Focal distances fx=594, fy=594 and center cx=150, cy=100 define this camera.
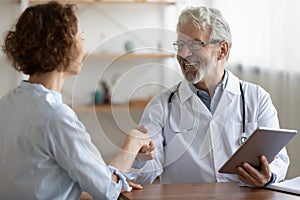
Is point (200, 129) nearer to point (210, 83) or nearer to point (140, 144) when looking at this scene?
point (210, 83)

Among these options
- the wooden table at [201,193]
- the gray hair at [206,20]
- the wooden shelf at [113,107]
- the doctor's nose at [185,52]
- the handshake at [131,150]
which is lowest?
the wooden table at [201,193]

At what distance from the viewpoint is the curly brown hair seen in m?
1.58

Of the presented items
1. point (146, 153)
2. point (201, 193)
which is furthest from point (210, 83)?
point (201, 193)

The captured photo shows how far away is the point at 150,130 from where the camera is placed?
2.15 m

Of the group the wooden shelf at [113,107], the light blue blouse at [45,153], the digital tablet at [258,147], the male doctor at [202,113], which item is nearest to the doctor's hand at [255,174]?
the digital tablet at [258,147]

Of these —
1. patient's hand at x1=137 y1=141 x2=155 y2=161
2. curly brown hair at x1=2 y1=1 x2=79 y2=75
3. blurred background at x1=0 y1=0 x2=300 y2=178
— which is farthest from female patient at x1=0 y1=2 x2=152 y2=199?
patient's hand at x1=137 y1=141 x2=155 y2=161

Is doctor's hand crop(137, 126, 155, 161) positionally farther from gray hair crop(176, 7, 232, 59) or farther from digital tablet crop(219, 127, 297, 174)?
gray hair crop(176, 7, 232, 59)

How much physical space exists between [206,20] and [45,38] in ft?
2.81

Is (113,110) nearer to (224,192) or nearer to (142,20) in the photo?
(224,192)

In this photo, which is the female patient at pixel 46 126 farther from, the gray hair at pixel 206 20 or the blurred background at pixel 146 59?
the gray hair at pixel 206 20

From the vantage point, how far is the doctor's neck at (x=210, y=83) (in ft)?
7.58

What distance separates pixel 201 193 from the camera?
1.79 m

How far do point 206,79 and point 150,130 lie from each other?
1.09 feet

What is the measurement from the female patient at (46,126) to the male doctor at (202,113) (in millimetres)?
563
